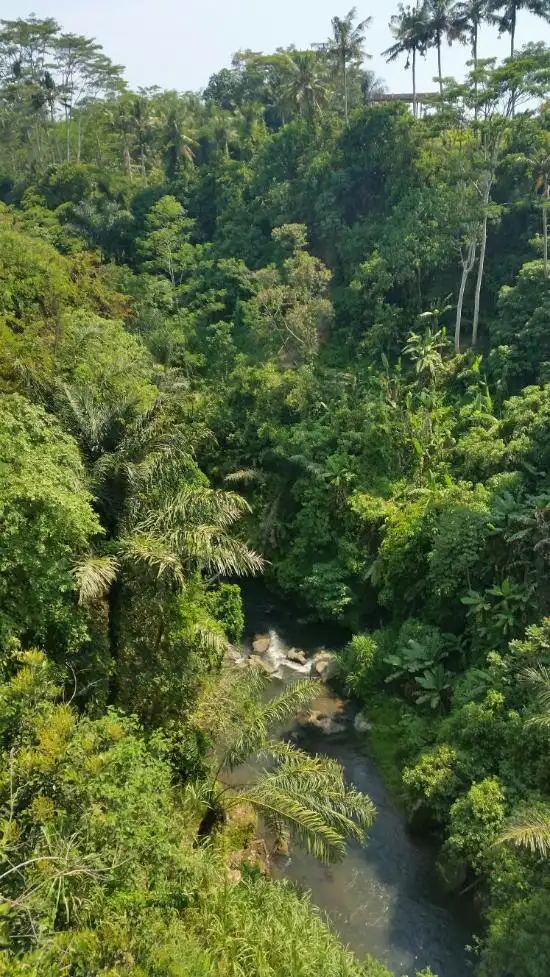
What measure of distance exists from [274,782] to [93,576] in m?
4.71

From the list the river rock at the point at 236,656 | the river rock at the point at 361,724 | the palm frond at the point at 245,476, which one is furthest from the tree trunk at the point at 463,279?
the river rock at the point at 361,724

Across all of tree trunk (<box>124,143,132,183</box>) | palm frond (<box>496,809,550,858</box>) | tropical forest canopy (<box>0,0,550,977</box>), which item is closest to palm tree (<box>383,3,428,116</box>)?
tropical forest canopy (<box>0,0,550,977</box>)

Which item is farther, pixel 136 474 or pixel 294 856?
pixel 294 856

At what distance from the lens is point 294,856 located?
12.4m

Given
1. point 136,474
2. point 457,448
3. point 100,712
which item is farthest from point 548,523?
point 100,712

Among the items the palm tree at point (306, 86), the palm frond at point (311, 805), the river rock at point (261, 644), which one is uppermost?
the palm tree at point (306, 86)

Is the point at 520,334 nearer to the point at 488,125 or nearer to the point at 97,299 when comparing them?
the point at 488,125

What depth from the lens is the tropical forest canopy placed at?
8125 mm

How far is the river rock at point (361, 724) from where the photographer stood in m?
15.6

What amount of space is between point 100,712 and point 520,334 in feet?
59.8

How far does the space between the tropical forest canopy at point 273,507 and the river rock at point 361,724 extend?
33 cm

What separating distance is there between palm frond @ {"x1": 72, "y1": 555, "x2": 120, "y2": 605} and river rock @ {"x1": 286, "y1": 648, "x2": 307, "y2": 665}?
30.1ft

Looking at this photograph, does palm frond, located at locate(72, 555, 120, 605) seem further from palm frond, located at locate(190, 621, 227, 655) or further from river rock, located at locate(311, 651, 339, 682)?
river rock, located at locate(311, 651, 339, 682)

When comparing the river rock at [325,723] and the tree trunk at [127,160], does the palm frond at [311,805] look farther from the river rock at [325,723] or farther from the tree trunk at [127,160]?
the tree trunk at [127,160]
